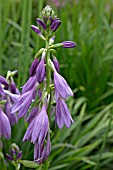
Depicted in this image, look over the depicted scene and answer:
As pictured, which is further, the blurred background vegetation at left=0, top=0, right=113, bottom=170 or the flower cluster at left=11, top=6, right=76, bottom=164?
the blurred background vegetation at left=0, top=0, right=113, bottom=170

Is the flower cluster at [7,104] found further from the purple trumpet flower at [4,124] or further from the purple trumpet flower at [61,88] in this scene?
the purple trumpet flower at [61,88]

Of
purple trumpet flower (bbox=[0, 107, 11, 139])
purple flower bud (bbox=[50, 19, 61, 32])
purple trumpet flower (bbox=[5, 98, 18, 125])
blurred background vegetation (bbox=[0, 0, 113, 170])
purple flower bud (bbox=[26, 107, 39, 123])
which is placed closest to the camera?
purple flower bud (bbox=[50, 19, 61, 32])

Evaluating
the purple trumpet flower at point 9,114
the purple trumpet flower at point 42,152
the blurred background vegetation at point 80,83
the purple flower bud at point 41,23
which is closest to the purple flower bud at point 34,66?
the purple flower bud at point 41,23

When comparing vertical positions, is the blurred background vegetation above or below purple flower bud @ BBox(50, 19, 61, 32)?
below

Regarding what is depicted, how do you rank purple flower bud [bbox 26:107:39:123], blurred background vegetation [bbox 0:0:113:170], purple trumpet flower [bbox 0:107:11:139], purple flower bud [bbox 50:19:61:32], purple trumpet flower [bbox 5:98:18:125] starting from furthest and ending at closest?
blurred background vegetation [bbox 0:0:113:170] → purple trumpet flower [bbox 5:98:18:125] → purple trumpet flower [bbox 0:107:11:139] → purple flower bud [bbox 26:107:39:123] → purple flower bud [bbox 50:19:61:32]

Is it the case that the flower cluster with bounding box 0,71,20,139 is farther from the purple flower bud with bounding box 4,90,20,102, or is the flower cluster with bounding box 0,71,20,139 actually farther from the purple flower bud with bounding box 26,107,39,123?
the purple flower bud with bounding box 26,107,39,123

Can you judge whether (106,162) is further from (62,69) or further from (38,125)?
(38,125)

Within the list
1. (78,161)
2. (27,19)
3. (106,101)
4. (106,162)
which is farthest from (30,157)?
(106,101)

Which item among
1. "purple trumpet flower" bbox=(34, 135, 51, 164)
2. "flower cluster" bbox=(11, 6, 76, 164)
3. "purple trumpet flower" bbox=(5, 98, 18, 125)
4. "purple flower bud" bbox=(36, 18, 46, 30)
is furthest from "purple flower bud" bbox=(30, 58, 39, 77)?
"purple trumpet flower" bbox=(5, 98, 18, 125)
